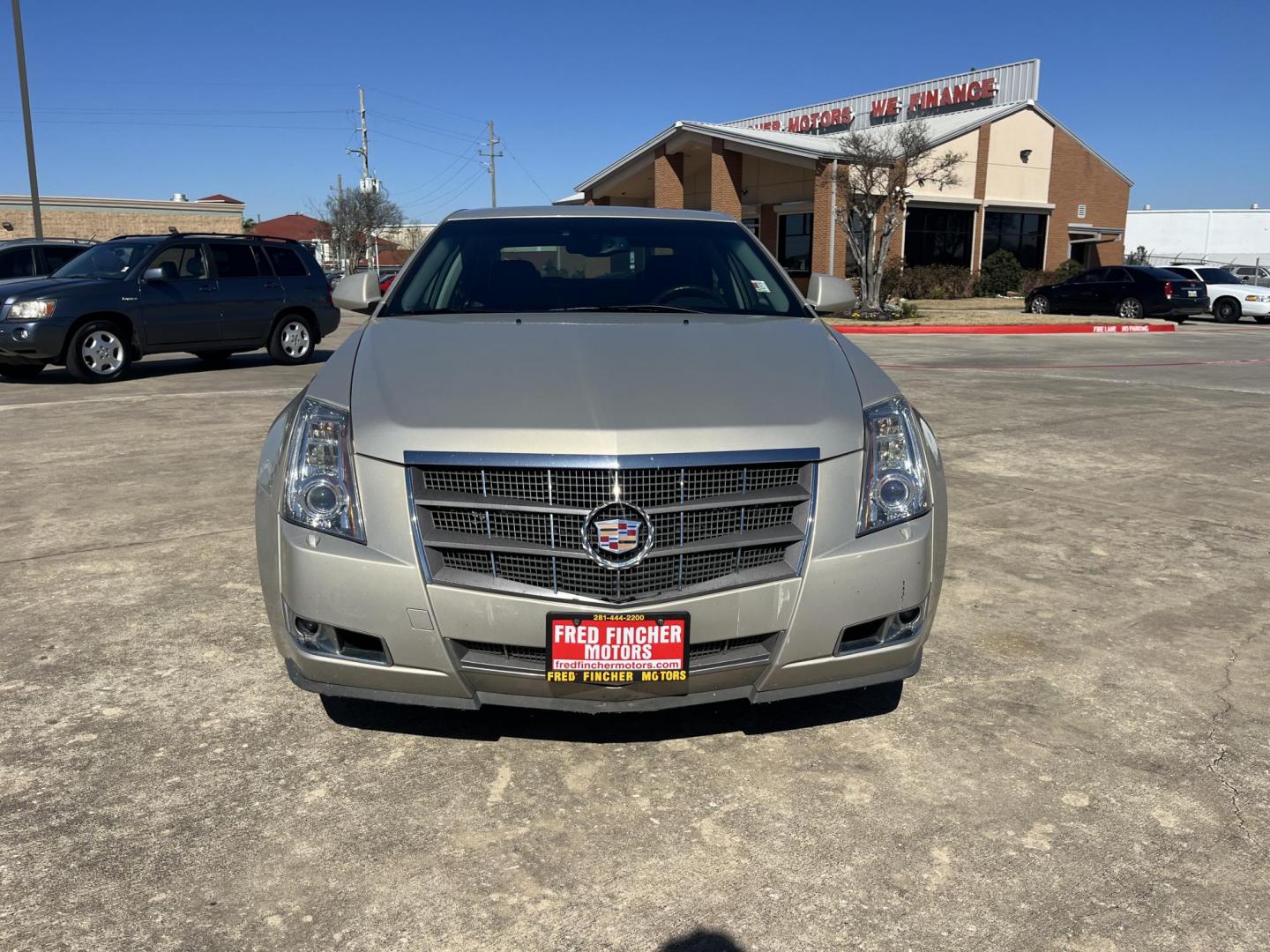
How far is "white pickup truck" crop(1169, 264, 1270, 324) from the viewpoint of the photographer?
26.1 m

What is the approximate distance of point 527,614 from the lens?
264 cm

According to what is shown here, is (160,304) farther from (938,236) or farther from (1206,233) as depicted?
(1206,233)

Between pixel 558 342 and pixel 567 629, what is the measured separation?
44.1 inches

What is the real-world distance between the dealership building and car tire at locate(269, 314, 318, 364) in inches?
Result: 809

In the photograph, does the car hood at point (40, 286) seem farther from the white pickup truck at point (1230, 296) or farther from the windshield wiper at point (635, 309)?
the white pickup truck at point (1230, 296)

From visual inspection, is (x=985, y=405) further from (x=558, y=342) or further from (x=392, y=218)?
(x=392, y=218)

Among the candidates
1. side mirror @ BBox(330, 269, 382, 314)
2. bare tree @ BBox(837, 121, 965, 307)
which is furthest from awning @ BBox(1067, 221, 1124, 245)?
side mirror @ BBox(330, 269, 382, 314)

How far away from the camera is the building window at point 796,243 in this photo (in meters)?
34.0

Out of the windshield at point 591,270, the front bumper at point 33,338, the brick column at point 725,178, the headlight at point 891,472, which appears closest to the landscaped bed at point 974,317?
the brick column at point 725,178

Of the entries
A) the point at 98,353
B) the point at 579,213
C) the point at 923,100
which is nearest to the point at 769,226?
Result: the point at 923,100

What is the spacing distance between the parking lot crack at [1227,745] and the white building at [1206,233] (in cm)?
6741

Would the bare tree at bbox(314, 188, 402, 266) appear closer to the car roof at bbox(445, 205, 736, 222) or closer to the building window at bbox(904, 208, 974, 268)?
the building window at bbox(904, 208, 974, 268)

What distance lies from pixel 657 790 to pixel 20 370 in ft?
41.3

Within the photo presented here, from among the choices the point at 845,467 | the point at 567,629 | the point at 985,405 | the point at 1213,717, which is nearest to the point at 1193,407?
the point at 985,405
